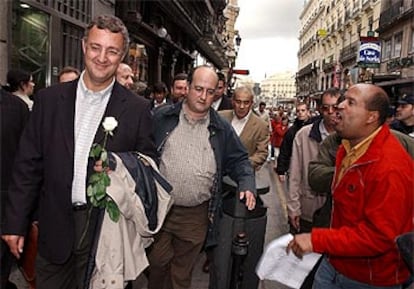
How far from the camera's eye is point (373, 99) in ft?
8.29

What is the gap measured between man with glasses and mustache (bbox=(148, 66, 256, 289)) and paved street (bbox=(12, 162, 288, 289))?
1.16 m

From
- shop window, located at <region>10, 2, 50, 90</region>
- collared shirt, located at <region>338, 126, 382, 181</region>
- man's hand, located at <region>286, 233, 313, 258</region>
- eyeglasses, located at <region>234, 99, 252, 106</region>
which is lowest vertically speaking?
man's hand, located at <region>286, 233, 313, 258</region>

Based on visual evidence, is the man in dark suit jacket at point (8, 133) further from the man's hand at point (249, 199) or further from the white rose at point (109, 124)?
the man's hand at point (249, 199)

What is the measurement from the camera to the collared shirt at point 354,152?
2.52 metres

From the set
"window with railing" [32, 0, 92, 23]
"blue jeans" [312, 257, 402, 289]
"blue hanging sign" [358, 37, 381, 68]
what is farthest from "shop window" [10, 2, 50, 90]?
"blue hanging sign" [358, 37, 381, 68]

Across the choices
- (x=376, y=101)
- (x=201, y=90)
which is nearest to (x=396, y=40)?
(x=201, y=90)

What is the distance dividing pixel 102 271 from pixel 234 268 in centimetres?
103

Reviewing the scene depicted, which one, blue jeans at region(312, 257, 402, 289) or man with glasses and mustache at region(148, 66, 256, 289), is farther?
man with glasses and mustache at region(148, 66, 256, 289)

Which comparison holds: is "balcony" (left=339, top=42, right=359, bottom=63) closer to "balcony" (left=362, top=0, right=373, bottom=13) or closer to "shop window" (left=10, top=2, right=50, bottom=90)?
"balcony" (left=362, top=0, right=373, bottom=13)

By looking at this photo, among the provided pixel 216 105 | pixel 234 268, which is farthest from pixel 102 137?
pixel 216 105

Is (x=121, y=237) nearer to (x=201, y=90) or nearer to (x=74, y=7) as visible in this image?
(x=201, y=90)

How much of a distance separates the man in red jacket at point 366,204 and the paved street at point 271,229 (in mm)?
2229

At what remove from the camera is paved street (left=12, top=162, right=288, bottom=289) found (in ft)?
15.2

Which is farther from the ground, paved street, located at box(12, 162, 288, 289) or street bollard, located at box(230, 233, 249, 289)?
street bollard, located at box(230, 233, 249, 289)
